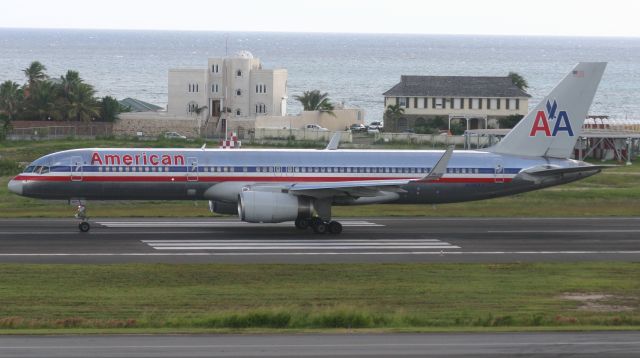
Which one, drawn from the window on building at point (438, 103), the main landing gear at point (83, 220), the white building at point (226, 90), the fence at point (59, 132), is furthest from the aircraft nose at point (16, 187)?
the window on building at point (438, 103)

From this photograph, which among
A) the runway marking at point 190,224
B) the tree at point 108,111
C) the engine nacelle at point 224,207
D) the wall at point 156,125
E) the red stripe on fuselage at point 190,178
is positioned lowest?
the runway marking at point 190,224

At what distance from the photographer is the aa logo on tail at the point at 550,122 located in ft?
160

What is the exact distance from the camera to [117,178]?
45062mm

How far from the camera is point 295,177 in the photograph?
151 ft

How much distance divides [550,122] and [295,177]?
11933 millimetres

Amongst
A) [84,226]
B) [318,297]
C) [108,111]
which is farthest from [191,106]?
[318,297]

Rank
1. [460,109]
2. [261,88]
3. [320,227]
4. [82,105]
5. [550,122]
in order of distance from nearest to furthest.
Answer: [320,227] → [550,122] → [82,105] → [460,109] → [261,88]

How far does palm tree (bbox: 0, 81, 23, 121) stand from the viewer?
345 feet

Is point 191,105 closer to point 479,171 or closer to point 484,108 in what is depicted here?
point 484,108

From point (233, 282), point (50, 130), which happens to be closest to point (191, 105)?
point (50, 130)

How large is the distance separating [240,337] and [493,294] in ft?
32.4

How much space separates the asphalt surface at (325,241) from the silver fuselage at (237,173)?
5.22 ft

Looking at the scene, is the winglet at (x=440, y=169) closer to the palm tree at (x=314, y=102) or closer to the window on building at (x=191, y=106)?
the window on building at (x=191, y=106)

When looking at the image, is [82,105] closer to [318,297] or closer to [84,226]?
[84,226]
